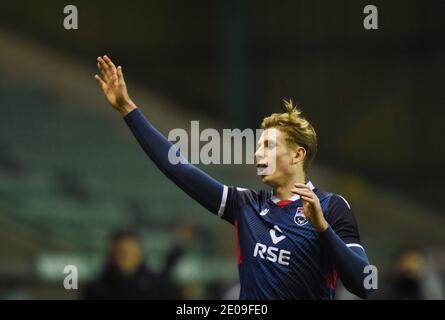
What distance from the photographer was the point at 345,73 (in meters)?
20.2

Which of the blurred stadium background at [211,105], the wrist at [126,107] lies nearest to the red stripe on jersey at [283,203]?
the wrist at [126,107]

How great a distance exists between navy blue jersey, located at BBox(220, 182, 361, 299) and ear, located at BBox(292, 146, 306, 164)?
203 millimetres

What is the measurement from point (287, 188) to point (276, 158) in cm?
20

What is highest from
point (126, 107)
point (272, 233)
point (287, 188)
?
point (126, 107)

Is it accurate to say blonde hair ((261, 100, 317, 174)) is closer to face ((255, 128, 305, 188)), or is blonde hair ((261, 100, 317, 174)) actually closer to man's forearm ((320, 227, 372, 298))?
face ((255, 128, 305, 188))

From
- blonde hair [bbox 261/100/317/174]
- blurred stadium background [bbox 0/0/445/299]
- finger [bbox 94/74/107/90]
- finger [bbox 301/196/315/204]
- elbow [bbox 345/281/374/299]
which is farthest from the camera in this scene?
blurred stadium background [bbox 0/0/445/299]

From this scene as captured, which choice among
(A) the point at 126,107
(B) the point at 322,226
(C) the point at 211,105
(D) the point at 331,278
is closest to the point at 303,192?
(B) the point at 322,226

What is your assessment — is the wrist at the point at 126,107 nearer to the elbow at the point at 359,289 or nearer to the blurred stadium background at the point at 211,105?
the elbow at the point at 359,289

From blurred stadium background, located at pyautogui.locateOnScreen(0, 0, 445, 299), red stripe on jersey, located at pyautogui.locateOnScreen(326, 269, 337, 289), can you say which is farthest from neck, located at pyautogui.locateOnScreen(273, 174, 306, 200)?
blurred stadium background, located at pyautogui.locateOnScreen(0, 0, 445, 299)

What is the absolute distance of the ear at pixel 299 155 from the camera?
5.11m

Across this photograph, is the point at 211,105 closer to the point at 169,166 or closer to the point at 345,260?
the point at 169,166

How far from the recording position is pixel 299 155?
5133mm

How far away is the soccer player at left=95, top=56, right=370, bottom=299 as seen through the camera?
4.95 metres

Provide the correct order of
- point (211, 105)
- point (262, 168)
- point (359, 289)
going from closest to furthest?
point (359, 289) < point (262, 168) < point (211, 105)
